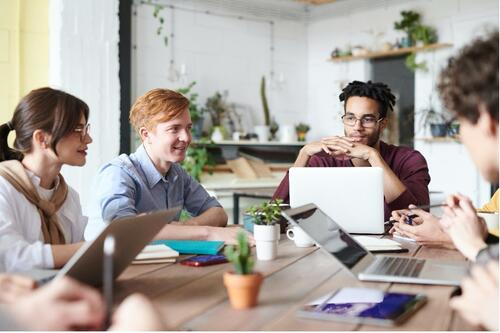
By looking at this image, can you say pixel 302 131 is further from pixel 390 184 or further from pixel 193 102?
pixel 390 184

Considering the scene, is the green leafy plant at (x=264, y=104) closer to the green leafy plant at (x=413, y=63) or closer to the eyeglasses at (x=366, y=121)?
the green leafy plant at (x=413, y=63)

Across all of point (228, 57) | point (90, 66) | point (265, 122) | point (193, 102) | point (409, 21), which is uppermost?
point (409, 21)

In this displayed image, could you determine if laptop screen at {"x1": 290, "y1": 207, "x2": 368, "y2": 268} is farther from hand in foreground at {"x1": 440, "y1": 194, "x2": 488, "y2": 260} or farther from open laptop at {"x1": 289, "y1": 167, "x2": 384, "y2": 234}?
open laptop at {"x1": 289, "y1": 167, "x2": 384, "y2": 234}

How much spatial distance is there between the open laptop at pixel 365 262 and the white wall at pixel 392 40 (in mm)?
3017

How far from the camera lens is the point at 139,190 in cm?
222

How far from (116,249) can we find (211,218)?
3.53 feet

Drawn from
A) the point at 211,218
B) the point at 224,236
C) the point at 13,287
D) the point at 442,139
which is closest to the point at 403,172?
the point at 211,218

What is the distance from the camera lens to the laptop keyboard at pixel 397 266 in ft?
4.62

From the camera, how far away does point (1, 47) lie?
3785 millimetres

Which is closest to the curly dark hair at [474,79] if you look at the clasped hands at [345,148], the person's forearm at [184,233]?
the person's forearm at [184,233]

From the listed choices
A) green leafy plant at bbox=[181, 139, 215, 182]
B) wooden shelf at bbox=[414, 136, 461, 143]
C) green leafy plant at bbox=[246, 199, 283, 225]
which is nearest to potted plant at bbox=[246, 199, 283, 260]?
green leafy plant at bbox=[246, 199, 283, 225]

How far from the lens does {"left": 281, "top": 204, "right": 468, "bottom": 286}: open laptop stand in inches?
53.1

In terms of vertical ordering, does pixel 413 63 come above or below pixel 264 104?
above


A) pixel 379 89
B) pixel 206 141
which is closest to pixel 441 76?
pixel 379 89
